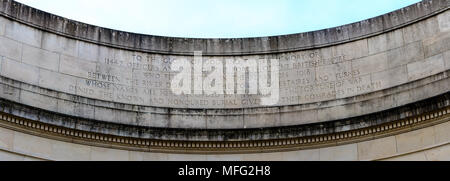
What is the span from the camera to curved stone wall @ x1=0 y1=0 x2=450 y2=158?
86.8 feet

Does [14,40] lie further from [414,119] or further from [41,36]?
[414,119]

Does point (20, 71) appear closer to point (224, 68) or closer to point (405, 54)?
point (224, 68)

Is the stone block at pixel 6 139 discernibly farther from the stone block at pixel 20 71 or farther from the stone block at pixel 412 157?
the stone block at pixel 412 157

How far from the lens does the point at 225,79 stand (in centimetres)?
2927

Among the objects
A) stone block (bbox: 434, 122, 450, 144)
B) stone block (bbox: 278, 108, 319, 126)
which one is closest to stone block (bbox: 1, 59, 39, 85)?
stone block (bbox: 278, 108, 319, 126)

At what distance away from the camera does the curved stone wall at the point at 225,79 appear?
26.5 metres

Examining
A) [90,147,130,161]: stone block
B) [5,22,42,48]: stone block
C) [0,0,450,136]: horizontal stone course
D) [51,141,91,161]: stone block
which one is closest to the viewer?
[51,141,91,161]: stone block

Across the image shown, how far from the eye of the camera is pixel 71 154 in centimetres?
2622

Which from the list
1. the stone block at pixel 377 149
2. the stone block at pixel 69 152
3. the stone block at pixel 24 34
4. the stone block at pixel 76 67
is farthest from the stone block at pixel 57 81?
the stone block at pixel 377 149

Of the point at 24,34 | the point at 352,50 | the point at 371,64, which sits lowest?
the point at 371,64

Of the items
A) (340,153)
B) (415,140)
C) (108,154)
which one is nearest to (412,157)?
(415,140)

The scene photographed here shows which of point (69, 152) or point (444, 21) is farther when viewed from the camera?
point (444, 21)

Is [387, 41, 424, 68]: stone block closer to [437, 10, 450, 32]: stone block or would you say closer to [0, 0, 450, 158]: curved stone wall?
[0, 0, 450, 158]: curved stone wall
